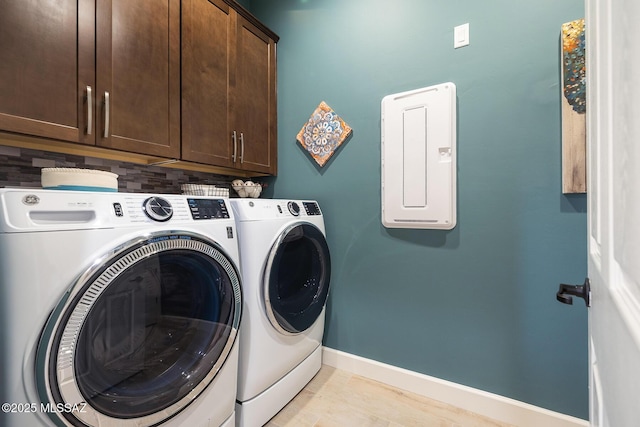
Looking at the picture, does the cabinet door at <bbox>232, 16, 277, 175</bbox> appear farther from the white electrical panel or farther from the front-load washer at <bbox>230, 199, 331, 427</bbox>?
the white electrical panel

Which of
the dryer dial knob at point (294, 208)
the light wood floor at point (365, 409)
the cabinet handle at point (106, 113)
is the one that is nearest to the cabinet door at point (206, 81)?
the cabinet handle at point (106, 113)

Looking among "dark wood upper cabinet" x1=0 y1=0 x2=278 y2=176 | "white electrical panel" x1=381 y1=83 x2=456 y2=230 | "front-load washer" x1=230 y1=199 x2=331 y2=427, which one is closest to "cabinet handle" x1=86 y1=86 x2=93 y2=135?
"dark wood upper cabinet" x1=0 y1=0 x2=278 y2=176

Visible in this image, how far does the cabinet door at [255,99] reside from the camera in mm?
1653

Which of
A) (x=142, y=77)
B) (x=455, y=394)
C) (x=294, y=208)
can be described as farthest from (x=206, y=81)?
(x=455, y=394)

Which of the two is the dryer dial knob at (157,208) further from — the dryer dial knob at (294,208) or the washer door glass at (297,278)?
the dryer dial knob at (294,208)

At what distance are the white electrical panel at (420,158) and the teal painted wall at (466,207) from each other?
0.06 m

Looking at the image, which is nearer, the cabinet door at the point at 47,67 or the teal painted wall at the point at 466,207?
the cabinet door at the point at 47,67

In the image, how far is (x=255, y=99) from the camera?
1.76m

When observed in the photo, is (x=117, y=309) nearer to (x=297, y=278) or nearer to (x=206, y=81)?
(x=297, y=278)

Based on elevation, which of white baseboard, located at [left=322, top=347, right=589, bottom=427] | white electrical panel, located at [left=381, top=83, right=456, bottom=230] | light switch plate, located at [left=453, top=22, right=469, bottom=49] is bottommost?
white baseboard, located at [left=322, top=347, right=589, bottom=427]

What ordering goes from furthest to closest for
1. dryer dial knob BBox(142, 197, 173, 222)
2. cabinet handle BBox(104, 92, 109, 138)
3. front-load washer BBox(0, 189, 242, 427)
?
cabinet handle BBox(104, 92, 109, 138), dryer dial knob BBox(142, 197, 173, 222), front-load washer BBox(0, 189, 242, 427)

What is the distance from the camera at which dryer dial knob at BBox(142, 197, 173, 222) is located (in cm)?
84

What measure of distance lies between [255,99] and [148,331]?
1436 millimetres

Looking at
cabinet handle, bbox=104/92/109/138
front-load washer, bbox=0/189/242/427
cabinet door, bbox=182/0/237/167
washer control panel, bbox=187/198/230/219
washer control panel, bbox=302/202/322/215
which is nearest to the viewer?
front-load washer, bbox=0/189/242/427
